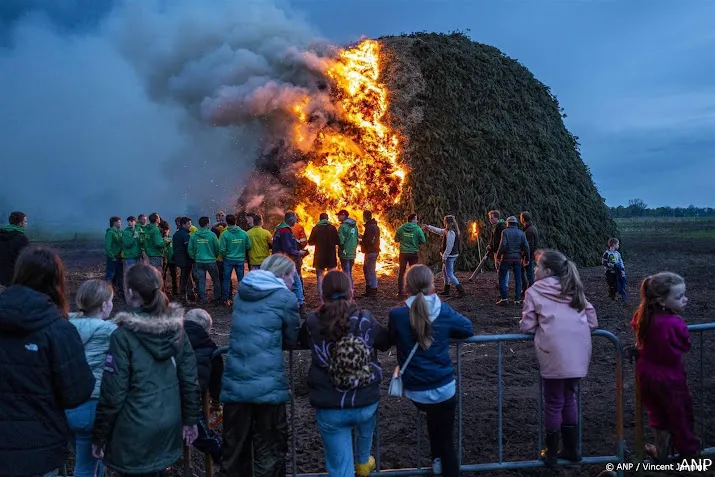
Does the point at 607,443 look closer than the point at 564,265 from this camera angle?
No

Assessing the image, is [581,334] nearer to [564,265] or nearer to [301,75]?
[564,265]

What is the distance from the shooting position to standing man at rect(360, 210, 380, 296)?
14000 mm

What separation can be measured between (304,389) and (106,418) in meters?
3.99

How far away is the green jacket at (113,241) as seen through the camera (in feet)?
43.2

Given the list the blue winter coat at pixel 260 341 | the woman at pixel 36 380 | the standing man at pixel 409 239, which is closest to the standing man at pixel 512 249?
the standing man at pixel 409 239

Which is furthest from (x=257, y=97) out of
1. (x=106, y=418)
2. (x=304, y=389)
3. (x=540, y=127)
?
(x=106, y=418)

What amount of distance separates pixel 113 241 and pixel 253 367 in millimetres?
10612

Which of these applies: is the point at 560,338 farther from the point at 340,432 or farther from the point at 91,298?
the point at 91,298

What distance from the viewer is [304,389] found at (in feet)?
23.8

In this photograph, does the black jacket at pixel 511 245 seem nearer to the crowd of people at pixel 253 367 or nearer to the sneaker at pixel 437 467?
A: the crowd of people at pixel 253 367

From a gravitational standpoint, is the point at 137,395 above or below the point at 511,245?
below

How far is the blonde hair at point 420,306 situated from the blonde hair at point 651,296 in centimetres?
167

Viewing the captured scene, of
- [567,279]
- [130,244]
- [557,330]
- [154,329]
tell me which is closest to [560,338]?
[557,330]

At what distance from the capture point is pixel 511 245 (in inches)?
492
